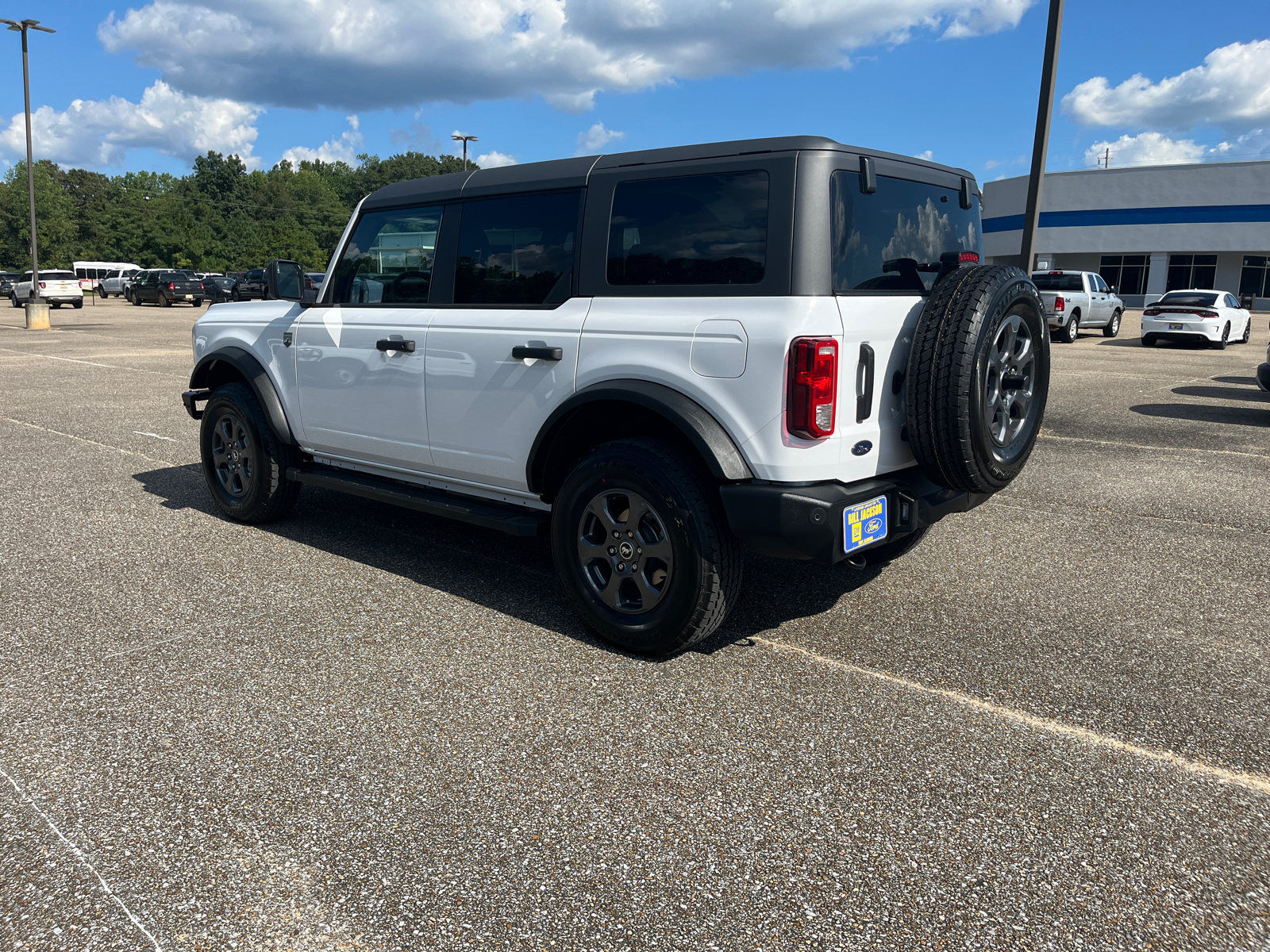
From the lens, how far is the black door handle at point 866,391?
3.66m

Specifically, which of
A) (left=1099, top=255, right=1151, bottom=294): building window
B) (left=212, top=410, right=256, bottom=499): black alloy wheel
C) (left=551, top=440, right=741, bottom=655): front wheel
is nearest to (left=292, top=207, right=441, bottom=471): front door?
(left=212, top=410, right=256, bottom=499): black alloy wheel

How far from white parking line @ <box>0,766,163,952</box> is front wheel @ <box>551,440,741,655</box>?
6.71ft

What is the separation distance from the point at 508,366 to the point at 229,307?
2936 millimetres

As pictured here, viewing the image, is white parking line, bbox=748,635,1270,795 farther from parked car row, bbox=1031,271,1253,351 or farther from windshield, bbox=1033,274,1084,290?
windshield, bbox=1033,274,1084,290

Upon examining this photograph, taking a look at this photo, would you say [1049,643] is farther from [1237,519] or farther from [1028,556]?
[1237,519]

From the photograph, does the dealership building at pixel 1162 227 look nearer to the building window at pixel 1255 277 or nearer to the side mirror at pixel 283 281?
the building window at pixel 1255 277

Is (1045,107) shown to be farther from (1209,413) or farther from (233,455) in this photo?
(233,455)

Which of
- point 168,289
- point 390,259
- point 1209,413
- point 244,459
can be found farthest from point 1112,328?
point 168,289

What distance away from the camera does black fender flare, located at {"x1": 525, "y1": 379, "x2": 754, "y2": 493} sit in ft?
11.9

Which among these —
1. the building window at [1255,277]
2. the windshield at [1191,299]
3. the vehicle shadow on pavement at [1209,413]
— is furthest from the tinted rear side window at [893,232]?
the building window at [1255,277]

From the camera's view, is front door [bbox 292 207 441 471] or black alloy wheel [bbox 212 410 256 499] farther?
black alloy wheel [bbox 212 410 256 499]

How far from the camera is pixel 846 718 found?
11.5ft

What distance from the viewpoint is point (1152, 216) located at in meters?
46.5

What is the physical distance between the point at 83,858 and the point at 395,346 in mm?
2853
